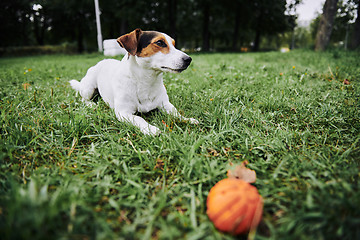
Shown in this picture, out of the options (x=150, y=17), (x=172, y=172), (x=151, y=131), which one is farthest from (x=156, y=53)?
(x=150, y=17)

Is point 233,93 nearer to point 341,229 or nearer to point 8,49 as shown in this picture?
point 341,229

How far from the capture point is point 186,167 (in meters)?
1.56

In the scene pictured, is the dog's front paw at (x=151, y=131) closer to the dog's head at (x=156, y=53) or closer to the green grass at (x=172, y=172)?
the green grass at (x=172, y=172)

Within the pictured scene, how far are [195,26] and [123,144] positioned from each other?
98.5 feet

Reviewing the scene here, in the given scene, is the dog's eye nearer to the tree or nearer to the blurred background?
the blurred background

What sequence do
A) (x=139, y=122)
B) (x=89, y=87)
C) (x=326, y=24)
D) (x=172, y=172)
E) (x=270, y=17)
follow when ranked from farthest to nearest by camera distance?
(x=270, y=17) < (x=326, y=24) < (x=89, y=87) < (x=139, y=122) < (x=172, y=172)

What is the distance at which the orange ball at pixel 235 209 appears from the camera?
1.09 m

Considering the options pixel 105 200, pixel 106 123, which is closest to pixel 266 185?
pixel 105 200

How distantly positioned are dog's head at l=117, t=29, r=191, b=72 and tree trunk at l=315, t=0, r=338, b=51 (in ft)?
35.4

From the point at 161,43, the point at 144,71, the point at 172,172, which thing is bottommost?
the point at 172,172

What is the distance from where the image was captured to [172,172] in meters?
1.57

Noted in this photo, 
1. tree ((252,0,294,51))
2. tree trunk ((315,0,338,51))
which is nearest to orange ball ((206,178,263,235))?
tree trunk ((315,0,338,51))

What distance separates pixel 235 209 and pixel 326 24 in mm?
12277

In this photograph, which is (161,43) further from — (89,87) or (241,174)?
(241,174)
